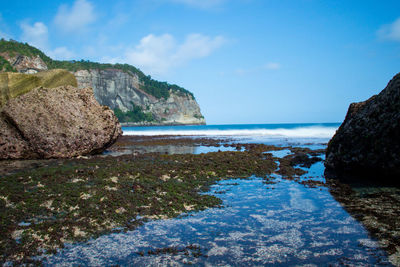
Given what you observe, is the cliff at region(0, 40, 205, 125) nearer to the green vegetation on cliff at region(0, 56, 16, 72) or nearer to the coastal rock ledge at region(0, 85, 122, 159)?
the green vegetation on cliff at region(0, 56, 16, 72)

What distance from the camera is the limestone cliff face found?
10719 cm

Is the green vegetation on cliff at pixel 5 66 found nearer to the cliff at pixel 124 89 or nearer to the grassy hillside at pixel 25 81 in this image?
the cliff at pixel 124 89

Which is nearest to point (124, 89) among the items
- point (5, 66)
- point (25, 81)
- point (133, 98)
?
point (133, 98)

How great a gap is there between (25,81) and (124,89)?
362ft

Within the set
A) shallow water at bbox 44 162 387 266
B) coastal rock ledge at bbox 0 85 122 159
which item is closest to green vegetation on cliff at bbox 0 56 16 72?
coastal rock ledge at bbox 0 85 122 159

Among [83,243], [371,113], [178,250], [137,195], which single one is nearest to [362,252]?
[178,250]

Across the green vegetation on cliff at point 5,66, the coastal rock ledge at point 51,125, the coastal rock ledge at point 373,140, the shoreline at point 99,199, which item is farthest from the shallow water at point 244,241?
the green vegetation on cliff at point 5,66

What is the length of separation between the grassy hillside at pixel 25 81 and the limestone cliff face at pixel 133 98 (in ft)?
283

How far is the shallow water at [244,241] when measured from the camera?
3947 millimetres

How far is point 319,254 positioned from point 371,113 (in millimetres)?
7231

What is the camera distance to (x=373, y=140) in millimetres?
8906

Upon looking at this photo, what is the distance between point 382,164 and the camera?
848 centimetres

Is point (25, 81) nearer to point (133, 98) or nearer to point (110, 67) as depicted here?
point (133, 98)

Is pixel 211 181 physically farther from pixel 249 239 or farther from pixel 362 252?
pixel 362 252
